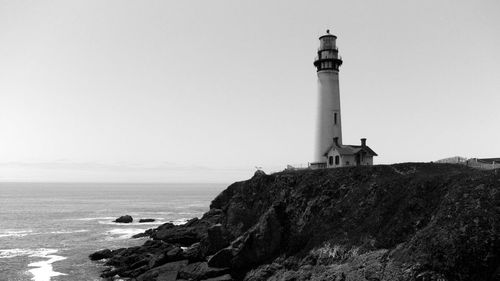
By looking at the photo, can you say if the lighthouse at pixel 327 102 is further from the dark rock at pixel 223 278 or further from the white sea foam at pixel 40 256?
the white sea foam at pixel 40 256

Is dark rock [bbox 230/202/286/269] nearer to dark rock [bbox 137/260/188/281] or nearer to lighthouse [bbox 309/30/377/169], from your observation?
dark rock [bbox 137/260/188/281]

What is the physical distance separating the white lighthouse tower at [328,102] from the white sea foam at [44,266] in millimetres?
31241

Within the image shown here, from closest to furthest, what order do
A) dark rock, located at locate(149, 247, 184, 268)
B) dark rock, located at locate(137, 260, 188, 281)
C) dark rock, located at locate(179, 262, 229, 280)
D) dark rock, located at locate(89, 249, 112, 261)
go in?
dark rock, located at locate(179, 262, 229, 280) < dark rock, located at locate(137, 260, 188, 281) < dark rock, located at locate(149, 247, 184, 268) < dark rock, located at locate(89, 249, 112, 261)

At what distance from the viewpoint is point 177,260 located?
128ft

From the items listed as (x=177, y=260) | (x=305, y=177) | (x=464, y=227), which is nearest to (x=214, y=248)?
(x=177, y=260)

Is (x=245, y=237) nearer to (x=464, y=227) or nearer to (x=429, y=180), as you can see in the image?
(x=429, y=180)

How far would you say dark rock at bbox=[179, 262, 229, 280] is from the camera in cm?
3334

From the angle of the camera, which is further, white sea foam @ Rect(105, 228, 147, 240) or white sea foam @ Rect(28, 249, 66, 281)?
white sea foam @ Rect(105, 228, 147, 240)

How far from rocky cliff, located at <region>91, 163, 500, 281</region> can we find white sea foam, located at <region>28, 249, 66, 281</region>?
515cm

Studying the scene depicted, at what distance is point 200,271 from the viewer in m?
34.1

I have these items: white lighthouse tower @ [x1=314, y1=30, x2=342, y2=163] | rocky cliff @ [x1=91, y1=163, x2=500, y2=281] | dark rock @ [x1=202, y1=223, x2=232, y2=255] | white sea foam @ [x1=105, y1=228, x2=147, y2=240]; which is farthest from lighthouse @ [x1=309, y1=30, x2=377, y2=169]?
white sea foam @ [x1=105, y1=228, x2=147, y2=240]

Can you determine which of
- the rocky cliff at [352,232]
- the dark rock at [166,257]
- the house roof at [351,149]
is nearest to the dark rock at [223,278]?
the rocky cliff at [352,232]

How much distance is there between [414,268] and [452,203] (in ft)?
18.1

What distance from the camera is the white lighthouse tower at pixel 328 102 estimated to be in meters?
49.2
